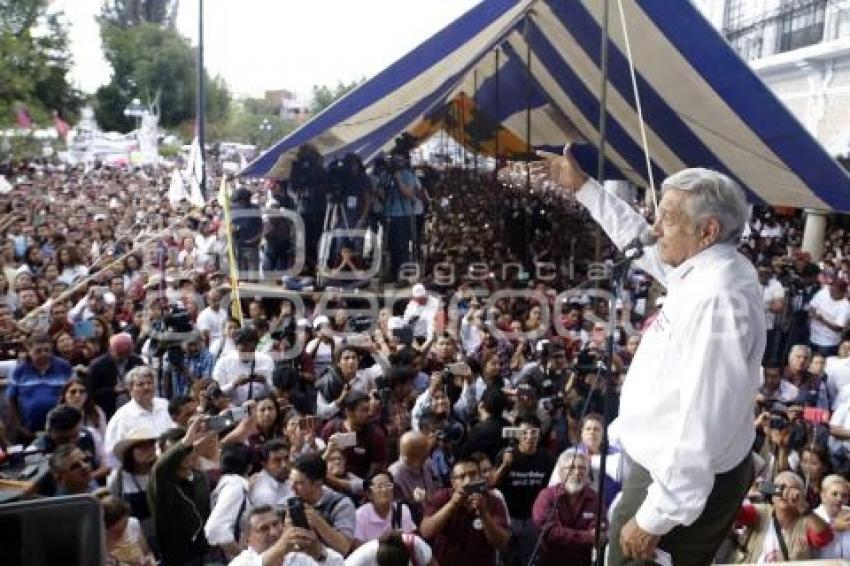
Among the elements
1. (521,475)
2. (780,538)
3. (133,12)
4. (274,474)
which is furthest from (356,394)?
(133,12)

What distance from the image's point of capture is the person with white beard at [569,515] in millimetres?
3365

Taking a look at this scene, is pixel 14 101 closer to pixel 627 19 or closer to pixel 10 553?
pixel 627 19

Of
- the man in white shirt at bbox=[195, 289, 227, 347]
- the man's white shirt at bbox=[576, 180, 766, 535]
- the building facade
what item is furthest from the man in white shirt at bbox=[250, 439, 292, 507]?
the building facade

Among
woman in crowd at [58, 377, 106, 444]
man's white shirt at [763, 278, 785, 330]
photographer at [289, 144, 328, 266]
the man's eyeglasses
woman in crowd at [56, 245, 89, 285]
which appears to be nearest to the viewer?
the man's eyeglasses

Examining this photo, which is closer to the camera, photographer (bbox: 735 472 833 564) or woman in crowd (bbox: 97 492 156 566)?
woman in crowd (bbox: 97 492 156 566)

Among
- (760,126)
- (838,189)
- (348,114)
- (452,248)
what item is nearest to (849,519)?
(760,126)

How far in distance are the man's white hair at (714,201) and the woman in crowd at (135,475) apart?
8.18 ft

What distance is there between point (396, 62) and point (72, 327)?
2.75m

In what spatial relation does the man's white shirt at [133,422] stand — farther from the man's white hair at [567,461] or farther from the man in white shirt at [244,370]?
the man's white hair at [567,461]

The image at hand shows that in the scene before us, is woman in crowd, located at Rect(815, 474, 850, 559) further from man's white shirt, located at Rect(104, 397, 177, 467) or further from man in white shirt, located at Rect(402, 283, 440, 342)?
man in white shirt, located at Rect(402, 283, 440, 342)

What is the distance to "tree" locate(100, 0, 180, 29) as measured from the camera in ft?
160

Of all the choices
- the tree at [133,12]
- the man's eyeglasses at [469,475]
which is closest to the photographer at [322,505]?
the man's eyeglasses at [469,475]

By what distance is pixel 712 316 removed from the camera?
170 cm

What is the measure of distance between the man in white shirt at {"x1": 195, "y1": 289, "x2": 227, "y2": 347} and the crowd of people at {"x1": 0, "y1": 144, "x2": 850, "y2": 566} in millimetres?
21
